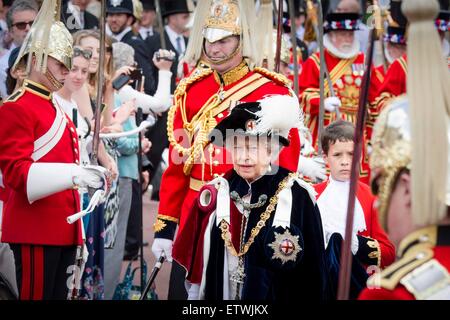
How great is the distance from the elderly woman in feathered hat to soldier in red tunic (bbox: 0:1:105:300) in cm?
89

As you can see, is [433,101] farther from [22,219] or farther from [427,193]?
[22,219]

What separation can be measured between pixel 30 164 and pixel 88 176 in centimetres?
30

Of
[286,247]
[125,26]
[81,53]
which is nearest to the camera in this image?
[286,247]

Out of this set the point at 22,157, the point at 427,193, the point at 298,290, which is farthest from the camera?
the point at 22,157

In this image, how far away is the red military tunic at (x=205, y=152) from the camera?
19.3ft

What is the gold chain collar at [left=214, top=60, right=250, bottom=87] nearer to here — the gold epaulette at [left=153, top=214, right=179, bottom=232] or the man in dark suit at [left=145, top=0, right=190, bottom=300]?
the gold epaulette at [left=153, top=214, right=179, bottom=232]

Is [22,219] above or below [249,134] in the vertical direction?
below

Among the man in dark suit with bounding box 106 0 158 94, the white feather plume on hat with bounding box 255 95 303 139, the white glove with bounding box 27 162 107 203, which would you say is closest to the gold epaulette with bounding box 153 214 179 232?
the white glove with bounding box 27 162 107 203

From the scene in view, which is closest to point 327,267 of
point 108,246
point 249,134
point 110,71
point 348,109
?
point 249,134

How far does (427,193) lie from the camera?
2.98m

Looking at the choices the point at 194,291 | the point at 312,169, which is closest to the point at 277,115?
the point at 194,291

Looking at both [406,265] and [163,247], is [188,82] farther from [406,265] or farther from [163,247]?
[406,265]

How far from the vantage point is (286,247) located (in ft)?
15.5

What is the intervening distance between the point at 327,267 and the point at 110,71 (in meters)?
3.19
